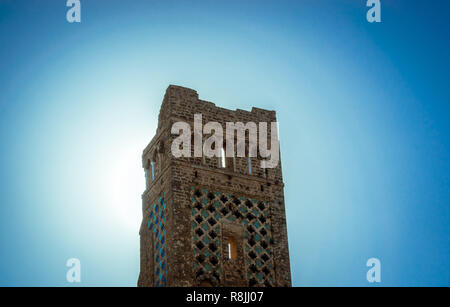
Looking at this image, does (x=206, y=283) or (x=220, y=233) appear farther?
(x=220, y=233)

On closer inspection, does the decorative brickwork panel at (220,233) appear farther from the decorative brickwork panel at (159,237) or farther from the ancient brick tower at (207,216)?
the decorative brickwork panel at (159,237)

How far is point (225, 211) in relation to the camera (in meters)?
38.8

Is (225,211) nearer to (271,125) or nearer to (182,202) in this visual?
(182,202)

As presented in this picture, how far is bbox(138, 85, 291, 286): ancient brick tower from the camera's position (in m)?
37.3

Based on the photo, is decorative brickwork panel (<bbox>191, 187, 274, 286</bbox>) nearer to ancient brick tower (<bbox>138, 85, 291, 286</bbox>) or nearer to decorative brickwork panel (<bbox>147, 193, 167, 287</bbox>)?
ancient brick tower (<bbox>138, 85, 291, 286</bbox>)

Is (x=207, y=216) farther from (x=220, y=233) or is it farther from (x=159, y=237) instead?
(x=159, y=237)

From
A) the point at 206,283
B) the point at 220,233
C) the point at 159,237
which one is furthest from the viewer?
the point at 159,237

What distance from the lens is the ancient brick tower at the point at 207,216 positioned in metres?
37.3

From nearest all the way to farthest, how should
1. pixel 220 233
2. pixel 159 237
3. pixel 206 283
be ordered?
pixel 206 283, pixel 220 233, pixel 159 237

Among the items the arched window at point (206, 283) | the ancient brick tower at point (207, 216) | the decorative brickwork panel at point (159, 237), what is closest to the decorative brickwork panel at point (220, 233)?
the ancient brick tower at point (207, 216)

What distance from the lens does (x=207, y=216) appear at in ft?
126

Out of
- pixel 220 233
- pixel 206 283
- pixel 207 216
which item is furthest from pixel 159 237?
pixel 206 283
